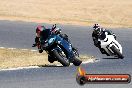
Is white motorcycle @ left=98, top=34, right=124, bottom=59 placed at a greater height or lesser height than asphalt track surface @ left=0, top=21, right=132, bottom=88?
greater

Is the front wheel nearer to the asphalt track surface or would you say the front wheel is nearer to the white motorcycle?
the asphalt track surface

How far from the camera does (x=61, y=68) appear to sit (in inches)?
821

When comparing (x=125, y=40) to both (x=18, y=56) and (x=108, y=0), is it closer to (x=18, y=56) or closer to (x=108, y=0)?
(x=18, y=56)

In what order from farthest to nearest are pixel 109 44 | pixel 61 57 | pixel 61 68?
1. pixel 61 68
2. pixel 109 44
3. pixel 61 57

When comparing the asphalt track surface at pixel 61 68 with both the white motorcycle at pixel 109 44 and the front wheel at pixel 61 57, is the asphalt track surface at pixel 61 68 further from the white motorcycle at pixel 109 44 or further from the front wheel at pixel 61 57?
the white motorcycle at pixel 109 44

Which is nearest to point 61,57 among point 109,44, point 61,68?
point 61,68

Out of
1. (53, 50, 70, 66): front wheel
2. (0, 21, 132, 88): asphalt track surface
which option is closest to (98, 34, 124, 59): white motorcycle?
(0, 21, 132, 88): asphalt track surface

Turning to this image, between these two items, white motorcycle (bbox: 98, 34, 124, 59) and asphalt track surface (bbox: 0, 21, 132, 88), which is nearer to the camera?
asphalt track surface (bbox: 0, 21, 132, 88)

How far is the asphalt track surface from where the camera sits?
57.0 feet

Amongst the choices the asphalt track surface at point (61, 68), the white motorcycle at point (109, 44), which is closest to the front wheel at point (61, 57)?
the asphalt track surface at point (61, 68)

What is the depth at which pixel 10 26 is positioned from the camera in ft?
129

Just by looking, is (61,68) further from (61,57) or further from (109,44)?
(109,44)

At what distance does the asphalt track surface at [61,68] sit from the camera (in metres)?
17.4

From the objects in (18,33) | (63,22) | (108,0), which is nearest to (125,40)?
(18,33)
